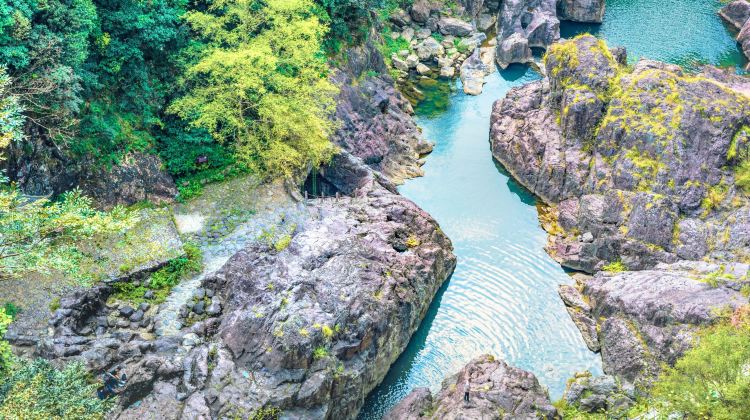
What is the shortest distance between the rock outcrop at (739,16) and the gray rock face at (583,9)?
1347 cm

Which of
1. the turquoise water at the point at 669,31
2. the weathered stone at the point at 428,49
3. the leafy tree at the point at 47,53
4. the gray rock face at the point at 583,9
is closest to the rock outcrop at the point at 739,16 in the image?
the turquoise water at the point at 669,31

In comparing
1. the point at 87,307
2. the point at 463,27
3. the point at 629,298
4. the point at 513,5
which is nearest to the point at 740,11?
the point at 513,5

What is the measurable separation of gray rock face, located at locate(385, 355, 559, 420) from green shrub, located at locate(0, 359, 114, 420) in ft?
45.5

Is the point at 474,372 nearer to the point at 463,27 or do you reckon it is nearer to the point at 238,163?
the point at 238,163

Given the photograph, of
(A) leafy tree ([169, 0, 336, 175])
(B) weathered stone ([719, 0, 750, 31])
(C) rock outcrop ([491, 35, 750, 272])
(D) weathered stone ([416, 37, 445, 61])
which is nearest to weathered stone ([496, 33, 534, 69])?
(D) weathered stone ([416, 37, 445, 61])

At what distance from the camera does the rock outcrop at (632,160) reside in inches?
1578

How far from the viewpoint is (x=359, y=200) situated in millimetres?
41500

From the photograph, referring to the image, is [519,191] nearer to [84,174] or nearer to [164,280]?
[164,280]

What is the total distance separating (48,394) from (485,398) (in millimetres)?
18760

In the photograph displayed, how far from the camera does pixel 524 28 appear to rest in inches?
2633

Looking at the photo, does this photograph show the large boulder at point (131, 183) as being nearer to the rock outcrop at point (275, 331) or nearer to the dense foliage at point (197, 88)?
the dense foliage at point (197, 88)

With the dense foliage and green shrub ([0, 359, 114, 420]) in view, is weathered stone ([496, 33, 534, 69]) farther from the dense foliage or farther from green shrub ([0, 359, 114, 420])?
green shrub ([0, 359, 114, 420])

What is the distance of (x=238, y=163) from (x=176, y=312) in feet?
37.8

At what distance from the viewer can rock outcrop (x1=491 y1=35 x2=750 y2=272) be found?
4009 cm
